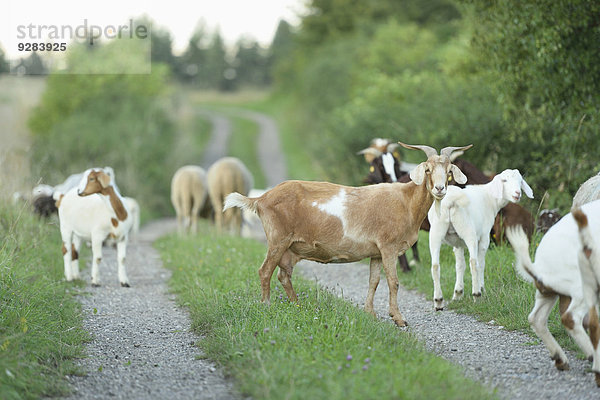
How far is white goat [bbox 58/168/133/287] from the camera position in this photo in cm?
1181

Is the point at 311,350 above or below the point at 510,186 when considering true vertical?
below

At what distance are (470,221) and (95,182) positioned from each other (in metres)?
5.87

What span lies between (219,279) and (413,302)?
2.76m

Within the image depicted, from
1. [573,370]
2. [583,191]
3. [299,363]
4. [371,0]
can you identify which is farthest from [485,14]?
[371,0]

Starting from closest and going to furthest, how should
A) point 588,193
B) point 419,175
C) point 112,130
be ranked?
point 419,175
point 588,193
point 112,130

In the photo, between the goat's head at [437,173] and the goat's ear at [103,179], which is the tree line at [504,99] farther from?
the goat's ear at [103,179]

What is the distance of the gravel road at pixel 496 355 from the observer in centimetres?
602

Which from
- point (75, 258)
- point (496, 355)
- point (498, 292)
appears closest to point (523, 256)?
point (496, 355)

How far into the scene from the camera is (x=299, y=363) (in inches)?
237

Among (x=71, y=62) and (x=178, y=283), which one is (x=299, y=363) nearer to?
(x=178, y=283)

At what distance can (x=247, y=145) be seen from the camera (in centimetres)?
4572

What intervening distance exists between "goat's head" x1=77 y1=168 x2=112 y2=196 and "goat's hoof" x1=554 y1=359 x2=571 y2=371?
7650 mm

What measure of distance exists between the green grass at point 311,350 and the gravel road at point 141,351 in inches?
7.9

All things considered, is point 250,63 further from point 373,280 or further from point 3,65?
point 373,280
